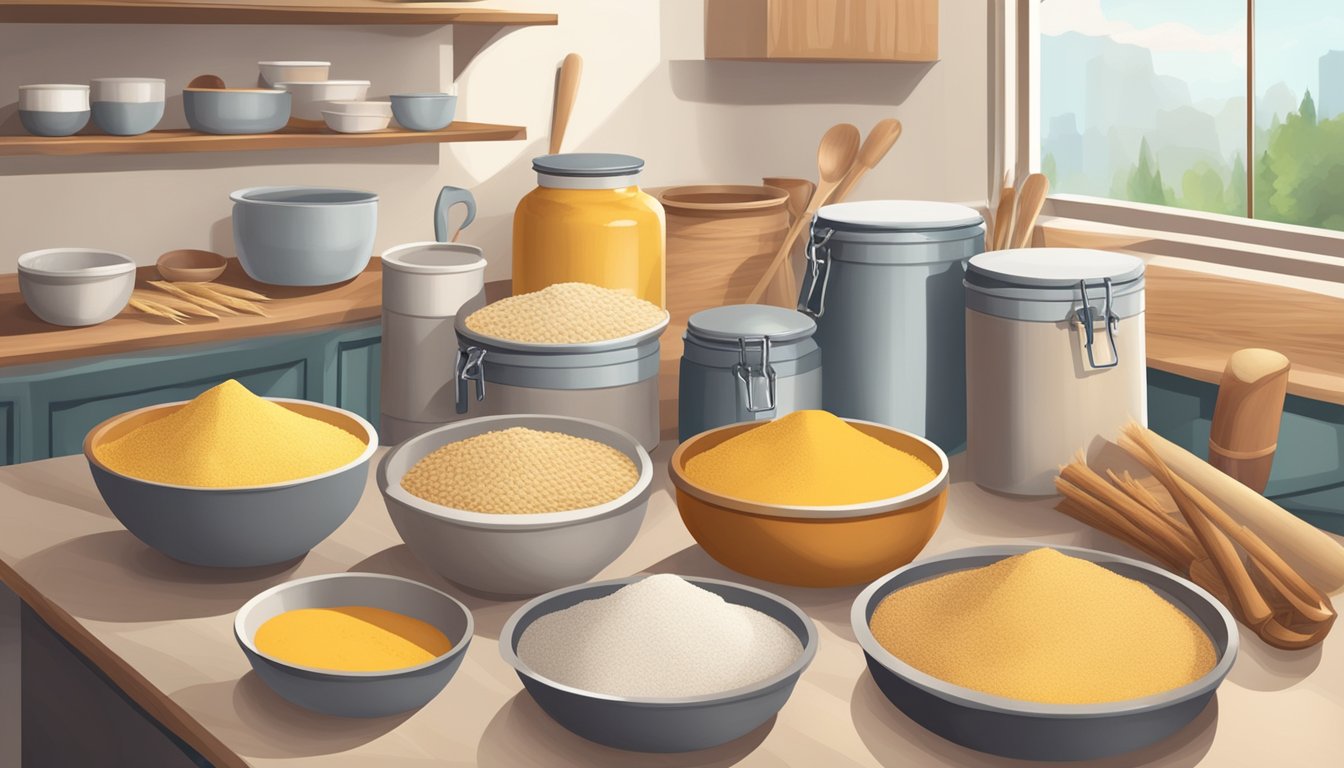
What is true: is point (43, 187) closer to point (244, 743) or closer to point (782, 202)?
point (782, 202)

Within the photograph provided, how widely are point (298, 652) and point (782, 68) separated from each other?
2356 mm

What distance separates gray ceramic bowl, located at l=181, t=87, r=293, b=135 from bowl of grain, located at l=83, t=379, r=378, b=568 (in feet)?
3.61

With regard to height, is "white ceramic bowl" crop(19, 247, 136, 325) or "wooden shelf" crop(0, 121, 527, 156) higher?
"wooden shelf" crop(0, 121, 527, 156)

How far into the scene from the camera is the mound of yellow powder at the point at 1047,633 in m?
0.83

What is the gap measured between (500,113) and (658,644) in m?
1.97

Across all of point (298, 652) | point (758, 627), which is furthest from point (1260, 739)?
point (298, 652)

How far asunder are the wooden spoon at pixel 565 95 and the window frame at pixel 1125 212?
1.07m

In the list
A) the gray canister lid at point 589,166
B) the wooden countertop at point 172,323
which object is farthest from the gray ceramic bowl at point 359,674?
the wooden countertop at point 172,323

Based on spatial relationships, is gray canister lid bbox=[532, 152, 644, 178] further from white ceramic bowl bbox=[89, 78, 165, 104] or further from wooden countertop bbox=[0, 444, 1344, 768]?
white ceramic bowl bbox=[89, 78, 165, 104]

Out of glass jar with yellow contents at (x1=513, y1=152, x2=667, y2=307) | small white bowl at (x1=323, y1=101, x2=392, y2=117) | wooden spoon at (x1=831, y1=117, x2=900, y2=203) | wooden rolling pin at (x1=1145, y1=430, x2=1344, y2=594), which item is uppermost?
small white bowl at (x1=323, y1=101, x2=392, y2=117)

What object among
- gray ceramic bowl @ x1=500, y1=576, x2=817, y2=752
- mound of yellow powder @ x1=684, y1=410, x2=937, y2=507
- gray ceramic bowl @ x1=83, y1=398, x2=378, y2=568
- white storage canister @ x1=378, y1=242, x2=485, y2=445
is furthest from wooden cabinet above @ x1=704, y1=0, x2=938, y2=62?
gray ceramic bowl @ x1=500, y1=576, x2=817, y2=752

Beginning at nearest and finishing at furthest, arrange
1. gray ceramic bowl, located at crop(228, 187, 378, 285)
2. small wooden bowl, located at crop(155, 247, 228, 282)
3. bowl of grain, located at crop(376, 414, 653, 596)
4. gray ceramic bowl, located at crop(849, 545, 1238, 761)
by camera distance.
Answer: gray ceramic bowl, located at crop(849, 545, 1238, 761), bowl of grain, located at crop(376, 414, 653, 596), gray ceramic bowl, located at crop(228, 187, 378, 285), small wooden bowl, located at crop(155, 247, 228, 282)

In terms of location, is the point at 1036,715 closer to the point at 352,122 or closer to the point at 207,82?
the point at 352,122

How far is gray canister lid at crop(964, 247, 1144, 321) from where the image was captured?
Answer: 1.26m
